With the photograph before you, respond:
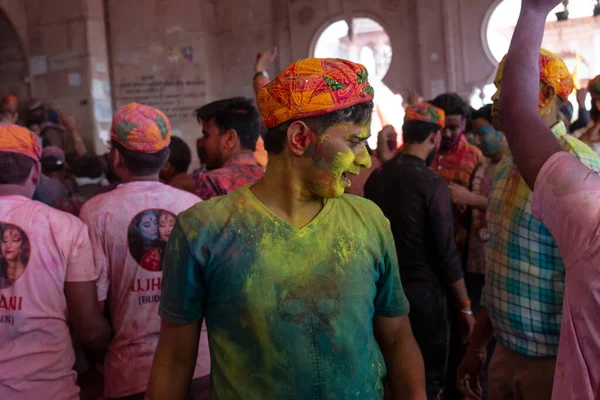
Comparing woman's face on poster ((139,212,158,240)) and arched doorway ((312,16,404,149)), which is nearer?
woman's face on poster ((139,212,158,240))

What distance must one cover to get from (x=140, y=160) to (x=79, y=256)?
18.4 inches

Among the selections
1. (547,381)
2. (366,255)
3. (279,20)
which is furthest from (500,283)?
(279,20)

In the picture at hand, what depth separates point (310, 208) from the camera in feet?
4.84

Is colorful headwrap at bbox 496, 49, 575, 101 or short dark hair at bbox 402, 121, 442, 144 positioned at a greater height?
colorful headwrap at bbox 496, 49, 575, 101

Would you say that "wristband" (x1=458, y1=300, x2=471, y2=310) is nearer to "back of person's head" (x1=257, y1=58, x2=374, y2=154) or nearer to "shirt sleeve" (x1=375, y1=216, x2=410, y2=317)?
"shirt sleeve" (x1=375, y1=216, x2=410, y2=317)

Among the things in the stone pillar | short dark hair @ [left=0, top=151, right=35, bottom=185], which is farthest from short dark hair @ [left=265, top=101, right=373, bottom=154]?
→ the stone pillar

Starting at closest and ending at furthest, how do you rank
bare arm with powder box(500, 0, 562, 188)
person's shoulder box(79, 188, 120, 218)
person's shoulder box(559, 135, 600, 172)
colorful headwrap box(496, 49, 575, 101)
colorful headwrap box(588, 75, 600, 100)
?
bare arm with powder box(500, 0, 562, 188), person's shoulder box(559, 135, 600, 172), colorful headwrap box(496, 49, 575, 101), person's shoulder box(79, 188, 120, 218), colorful headwrap box(588, 75, 600, 100)

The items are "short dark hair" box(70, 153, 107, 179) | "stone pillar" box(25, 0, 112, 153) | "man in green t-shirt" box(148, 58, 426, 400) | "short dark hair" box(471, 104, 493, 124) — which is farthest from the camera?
"stone pillar" box(25, 0, 112, 153)

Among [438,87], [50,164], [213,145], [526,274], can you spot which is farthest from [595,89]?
[438,87]

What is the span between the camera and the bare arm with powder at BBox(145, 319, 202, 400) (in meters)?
1.42

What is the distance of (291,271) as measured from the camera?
1.38m

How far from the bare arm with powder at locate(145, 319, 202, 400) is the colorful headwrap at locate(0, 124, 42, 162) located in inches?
47.0

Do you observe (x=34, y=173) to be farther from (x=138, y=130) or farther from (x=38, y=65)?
(x=38, y=65)

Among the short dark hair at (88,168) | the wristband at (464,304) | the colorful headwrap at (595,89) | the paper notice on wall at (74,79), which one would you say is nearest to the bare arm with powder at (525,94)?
the wristband at (464,304)
